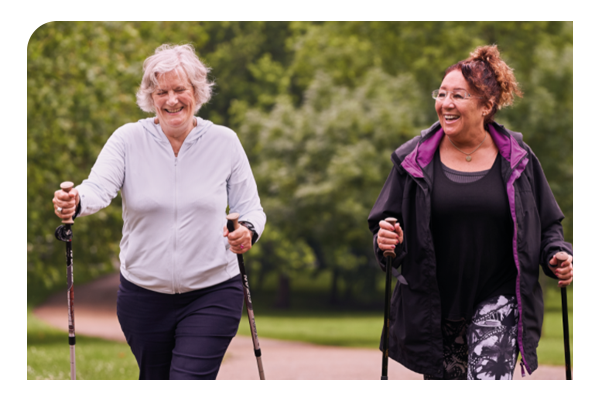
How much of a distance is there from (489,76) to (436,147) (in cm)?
46

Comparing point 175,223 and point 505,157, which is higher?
point 505,157

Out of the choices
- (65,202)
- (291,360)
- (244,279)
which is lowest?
(291,360)

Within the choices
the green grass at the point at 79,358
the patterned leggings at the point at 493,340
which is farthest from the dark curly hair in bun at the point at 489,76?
the green grass at the point at 79,358

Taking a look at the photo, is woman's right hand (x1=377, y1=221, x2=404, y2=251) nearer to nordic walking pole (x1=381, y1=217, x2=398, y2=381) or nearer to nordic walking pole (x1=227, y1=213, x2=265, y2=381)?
nordic walking pole (x1=381, y1=217, x2=398, y2=381)

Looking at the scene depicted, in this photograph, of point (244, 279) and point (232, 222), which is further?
point (244, 279)

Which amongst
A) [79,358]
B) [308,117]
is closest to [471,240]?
[79,358]

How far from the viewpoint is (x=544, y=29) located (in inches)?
693

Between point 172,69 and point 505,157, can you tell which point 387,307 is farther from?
point 172,69

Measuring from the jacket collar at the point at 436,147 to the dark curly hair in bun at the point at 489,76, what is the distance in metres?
0.12

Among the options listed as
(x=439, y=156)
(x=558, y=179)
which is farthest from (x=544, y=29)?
(x=439, y=156)

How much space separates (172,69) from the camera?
355cm

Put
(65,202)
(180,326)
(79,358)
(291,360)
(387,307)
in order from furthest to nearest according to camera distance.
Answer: (291,360) < (79,358) < (387,307) < (180,326) < (65,202)

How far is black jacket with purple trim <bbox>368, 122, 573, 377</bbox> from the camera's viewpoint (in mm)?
3535

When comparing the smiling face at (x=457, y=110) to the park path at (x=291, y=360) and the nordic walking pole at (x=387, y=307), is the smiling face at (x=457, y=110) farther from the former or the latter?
the park path at (x=291, y=360)
